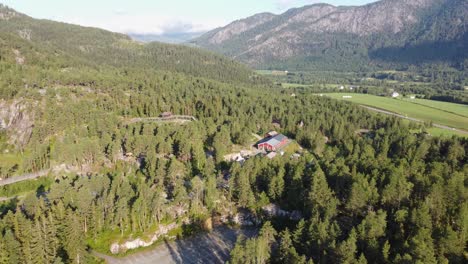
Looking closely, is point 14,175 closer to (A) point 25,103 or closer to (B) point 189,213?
(A) point 25,103

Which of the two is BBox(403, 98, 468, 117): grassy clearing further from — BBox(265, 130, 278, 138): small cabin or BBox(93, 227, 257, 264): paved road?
BBox(93, 227, 257, 264): paved road

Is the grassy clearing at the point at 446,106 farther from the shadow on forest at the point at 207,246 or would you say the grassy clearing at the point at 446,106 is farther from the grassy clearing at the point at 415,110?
the shadow on forest at the point at 207,246

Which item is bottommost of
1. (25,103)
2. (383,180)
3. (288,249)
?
(288,249)

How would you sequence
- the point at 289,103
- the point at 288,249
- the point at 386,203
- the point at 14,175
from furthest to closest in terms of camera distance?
the point at 289,103
the point at 14,175
the point at 386,203
the point at 288,249

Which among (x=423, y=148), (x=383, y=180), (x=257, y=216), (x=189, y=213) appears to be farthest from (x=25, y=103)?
(x=423, y=148)

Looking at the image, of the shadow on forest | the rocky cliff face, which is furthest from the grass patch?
the shadow on forest

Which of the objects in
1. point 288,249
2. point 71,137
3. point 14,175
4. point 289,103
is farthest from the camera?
point 289,103

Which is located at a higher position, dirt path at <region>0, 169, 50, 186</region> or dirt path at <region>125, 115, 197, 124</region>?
dirt path at <region>125, 115, 197, 124</region>
